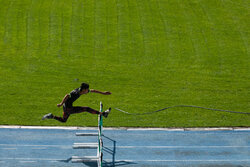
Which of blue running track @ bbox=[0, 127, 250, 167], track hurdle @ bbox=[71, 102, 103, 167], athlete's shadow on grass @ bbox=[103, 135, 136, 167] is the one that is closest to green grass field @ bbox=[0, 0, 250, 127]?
blue running track @ bbox=[0, 127, 250, 167]

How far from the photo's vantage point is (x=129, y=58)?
24.7m

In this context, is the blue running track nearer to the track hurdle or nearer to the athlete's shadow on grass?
the athlete's shadow on grass

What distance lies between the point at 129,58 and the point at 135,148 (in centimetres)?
1014

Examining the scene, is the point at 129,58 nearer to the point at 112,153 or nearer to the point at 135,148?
the point at 135,148

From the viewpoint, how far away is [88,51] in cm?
2533

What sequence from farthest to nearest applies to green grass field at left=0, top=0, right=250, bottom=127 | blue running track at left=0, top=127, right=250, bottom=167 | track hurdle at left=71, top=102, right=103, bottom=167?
green grass field at left=0, top=0, right=250, bottom=127 → blue running track at left=0, top=127, right=250, bottom=167 → track hurdle at left=71, top=102, right=103, bottom=167

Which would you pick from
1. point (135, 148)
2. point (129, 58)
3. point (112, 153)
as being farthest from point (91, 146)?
point (129, 58)

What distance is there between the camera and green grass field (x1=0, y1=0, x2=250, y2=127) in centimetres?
1883

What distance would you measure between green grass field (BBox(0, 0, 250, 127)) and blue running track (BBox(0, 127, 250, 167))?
886 millimetres

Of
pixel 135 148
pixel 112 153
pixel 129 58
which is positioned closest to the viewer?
pixel 112 153

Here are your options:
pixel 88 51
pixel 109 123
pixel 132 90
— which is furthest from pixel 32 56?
pixel 109 123

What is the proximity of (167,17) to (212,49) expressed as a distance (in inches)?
228

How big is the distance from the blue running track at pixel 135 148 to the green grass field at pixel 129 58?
2.91 ft

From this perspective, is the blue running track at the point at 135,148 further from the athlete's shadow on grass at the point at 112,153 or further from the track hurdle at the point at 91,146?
the track hurdle at the point at 91,146
